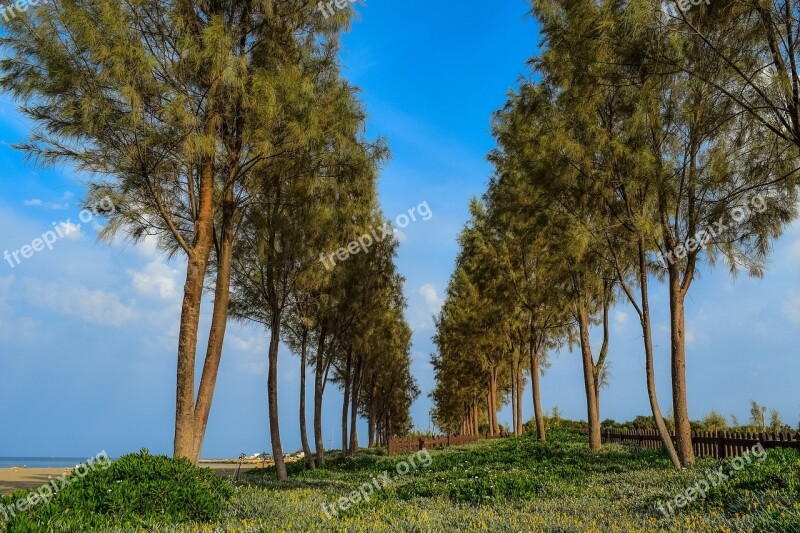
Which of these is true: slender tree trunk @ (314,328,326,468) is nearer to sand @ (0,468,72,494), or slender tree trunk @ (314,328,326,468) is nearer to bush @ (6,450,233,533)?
sand @ (0,468,72,494)

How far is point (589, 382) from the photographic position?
20.0m

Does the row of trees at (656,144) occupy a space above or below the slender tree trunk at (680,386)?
above

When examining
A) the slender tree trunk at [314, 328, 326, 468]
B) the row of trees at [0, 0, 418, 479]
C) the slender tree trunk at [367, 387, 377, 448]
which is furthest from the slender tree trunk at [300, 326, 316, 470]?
the slender tree trunk at [367, 387, 377, 448]

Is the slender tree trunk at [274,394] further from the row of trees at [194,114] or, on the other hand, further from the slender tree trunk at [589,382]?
the slender tree trunk at [589,382]

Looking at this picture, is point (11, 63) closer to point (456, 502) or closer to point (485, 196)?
point (456, 502)

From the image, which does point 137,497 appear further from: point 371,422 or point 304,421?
point 371,422

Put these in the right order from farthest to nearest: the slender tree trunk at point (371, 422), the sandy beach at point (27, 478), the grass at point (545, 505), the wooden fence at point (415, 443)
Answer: the slender tree trunk at point (371, 422), the wooden fence at point (415, 443), the sandy beach at point (27, 478), the grass at point (545, 505)

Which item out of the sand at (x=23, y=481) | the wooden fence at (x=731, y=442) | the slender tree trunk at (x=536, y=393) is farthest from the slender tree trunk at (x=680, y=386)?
the sand at (x=23, y=481)

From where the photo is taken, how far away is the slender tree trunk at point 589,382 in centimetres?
1988

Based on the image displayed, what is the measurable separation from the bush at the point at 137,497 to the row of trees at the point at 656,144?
30.7ft

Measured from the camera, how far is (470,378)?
40.8 m

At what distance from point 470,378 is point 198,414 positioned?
103ft

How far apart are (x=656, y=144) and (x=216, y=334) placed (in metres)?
10.9

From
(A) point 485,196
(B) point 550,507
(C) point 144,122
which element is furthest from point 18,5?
(A) point 485,196
